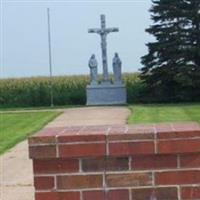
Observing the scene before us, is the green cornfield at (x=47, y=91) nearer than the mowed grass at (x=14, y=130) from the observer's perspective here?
No

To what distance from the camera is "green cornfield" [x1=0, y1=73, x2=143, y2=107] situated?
131 feet

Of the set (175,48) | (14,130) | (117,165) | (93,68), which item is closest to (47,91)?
(93,68)

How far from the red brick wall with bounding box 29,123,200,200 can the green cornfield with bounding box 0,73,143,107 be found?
3436cm

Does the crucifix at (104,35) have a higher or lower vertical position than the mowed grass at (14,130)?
higher

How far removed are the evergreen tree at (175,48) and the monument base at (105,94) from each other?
1985mm

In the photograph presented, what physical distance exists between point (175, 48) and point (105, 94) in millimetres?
4423

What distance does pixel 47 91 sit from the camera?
41.3 metres

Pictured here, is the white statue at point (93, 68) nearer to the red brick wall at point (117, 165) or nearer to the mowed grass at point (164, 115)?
the mowed grass at point (164, 115)

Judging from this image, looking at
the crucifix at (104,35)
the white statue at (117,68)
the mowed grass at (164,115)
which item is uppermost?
the crucifix at (104,35)

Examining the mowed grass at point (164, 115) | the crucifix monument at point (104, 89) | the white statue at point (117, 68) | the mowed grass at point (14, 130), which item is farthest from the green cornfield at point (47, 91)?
the mowed grass at point (14, 130)

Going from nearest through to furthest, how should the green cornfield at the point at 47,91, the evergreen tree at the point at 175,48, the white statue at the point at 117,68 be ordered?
the evergreen tree at the point at 175,48, the white statue at the point at 117,68, the green cornfield at the point at 47,91

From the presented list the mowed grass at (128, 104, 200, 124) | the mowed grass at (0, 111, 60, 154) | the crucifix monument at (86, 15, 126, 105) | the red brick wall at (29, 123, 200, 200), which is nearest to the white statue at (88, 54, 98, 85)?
the crucifix monument at (86, 15, 126, 105)

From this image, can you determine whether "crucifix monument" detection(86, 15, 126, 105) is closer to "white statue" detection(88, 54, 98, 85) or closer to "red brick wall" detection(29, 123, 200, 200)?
"white statue" detection(88, 54, 98, 85)

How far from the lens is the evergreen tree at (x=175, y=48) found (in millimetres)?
34625
